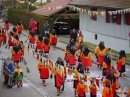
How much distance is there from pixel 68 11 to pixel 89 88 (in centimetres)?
2122

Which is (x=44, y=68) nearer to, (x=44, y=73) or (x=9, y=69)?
(x=44, y=73)

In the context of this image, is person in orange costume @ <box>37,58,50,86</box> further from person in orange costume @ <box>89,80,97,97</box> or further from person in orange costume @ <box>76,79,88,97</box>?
person in orange costume @ <box>89,80,97,97</box>

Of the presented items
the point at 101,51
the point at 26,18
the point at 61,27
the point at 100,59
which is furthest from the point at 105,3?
the point at 26,18

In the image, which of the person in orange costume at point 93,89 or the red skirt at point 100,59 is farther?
the red skirt at point 100,59

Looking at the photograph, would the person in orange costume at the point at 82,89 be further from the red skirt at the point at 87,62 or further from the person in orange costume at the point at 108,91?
the red skirt at the point at 87,62

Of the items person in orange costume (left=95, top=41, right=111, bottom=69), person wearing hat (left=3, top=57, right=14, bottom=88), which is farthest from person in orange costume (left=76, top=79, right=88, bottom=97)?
person in orange costume (left=95, top=41, right=111, bottom=69)

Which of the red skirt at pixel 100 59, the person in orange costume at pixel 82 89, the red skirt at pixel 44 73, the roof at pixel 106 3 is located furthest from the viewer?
the roof at pixel 106 3

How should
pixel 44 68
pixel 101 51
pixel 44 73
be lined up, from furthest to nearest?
1. pixel 101 51
2. pixel 44 73
3. pixel 44 68

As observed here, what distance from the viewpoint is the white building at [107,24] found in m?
24.2

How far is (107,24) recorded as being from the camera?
26.5m

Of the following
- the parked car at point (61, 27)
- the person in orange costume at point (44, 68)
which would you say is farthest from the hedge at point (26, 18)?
the person in orange costume at point (44, 68)

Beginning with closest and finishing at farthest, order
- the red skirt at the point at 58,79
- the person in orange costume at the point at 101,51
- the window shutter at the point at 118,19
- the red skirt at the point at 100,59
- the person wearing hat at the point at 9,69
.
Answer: the red skirt at the point at 58,79, the person wearing hat at the point at 9,69, the person in orange costume at the point at 101,51, the red skirt at the point at 100,59, the window shutter at the point at 118,19

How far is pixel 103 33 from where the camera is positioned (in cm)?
2730

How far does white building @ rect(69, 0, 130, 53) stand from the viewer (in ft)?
79.3
